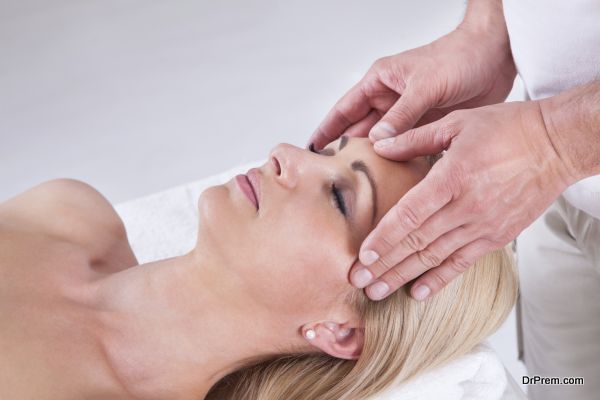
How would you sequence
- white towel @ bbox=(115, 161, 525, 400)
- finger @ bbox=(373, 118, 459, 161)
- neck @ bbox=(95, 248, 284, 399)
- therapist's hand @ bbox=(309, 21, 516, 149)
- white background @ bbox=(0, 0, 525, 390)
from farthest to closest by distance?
1. white background @ bbox=(0, 0, 525, 390)
2. therapist's hand @ bbox=(309, 21, 516, 149)
3. white towel @ bbox=(115, 161, 525, 400)
4. neck @ bbox=(95, 248, 284, 399)
5. finger @ bbox=(373, 118, 459, 161)

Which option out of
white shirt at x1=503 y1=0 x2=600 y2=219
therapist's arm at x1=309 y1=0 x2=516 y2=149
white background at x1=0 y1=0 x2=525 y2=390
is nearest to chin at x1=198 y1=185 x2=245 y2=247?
therapist's arm at x1=309 y1=0 x2=516 y2=149

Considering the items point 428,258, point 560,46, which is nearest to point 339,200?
point 428,258

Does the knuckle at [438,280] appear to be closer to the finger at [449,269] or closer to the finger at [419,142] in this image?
the finger at [449,269]

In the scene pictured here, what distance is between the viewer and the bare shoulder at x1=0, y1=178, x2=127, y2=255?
191cm

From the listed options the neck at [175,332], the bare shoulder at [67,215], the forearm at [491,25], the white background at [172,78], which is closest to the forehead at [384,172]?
the neck at [175,332]

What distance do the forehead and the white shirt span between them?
0.38 m

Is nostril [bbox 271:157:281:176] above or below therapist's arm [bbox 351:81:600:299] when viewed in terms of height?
above

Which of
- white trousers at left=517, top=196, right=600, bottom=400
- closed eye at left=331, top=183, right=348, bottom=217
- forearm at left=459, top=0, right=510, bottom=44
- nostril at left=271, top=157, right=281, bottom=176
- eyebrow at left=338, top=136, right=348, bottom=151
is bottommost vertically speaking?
white trousers at left=517, top=196, right=600, bottom=400

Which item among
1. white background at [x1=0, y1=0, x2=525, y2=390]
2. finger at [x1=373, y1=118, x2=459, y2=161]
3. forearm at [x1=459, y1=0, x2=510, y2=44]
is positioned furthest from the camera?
white background at [x1=0, y1=0, x2=525, y2=390]

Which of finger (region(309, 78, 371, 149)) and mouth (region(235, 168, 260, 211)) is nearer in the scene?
mouth (region(235, 168, 260, 211))

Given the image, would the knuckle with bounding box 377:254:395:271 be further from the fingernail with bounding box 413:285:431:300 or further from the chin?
the chin

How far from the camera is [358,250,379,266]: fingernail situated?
1426 mm

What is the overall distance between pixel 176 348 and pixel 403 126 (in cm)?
72

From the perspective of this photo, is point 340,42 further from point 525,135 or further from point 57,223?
point 525,135
